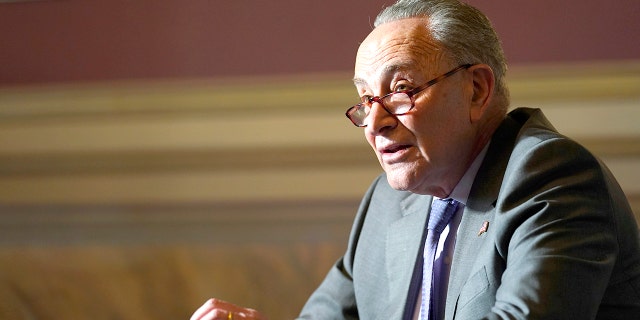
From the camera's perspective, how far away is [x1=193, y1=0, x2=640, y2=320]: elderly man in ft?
5.03

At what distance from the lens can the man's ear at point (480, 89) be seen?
6.07 ft

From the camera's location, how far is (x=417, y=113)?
5.95ft

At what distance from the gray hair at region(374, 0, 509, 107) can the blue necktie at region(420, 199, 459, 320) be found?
269 millimetres

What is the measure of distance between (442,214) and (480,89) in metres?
0.29

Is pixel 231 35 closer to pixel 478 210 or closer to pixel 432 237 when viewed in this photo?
pixel 432 237

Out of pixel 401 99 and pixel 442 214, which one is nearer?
pixel 401 99

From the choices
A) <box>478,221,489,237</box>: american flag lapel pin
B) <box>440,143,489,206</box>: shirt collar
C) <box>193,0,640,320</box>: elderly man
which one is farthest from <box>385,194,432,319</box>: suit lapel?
<box>478,221,489,237</box>: american flag lapel pin

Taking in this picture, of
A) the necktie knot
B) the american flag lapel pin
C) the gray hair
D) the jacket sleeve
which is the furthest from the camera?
the necktie knot

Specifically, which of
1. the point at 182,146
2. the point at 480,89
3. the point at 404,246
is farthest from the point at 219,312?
the point at 182,146

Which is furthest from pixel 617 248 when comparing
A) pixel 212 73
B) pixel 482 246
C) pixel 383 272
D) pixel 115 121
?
pixel 115 121

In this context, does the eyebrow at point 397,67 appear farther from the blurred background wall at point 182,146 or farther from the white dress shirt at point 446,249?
the blurred background wall at point 182,146

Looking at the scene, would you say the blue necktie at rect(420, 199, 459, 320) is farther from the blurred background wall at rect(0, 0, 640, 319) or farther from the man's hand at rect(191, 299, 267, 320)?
the blurred background wall at rect(0, 0, 640, 319)

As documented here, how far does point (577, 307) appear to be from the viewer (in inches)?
58.2

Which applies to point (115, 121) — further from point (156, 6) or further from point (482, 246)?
point (482, 246)
